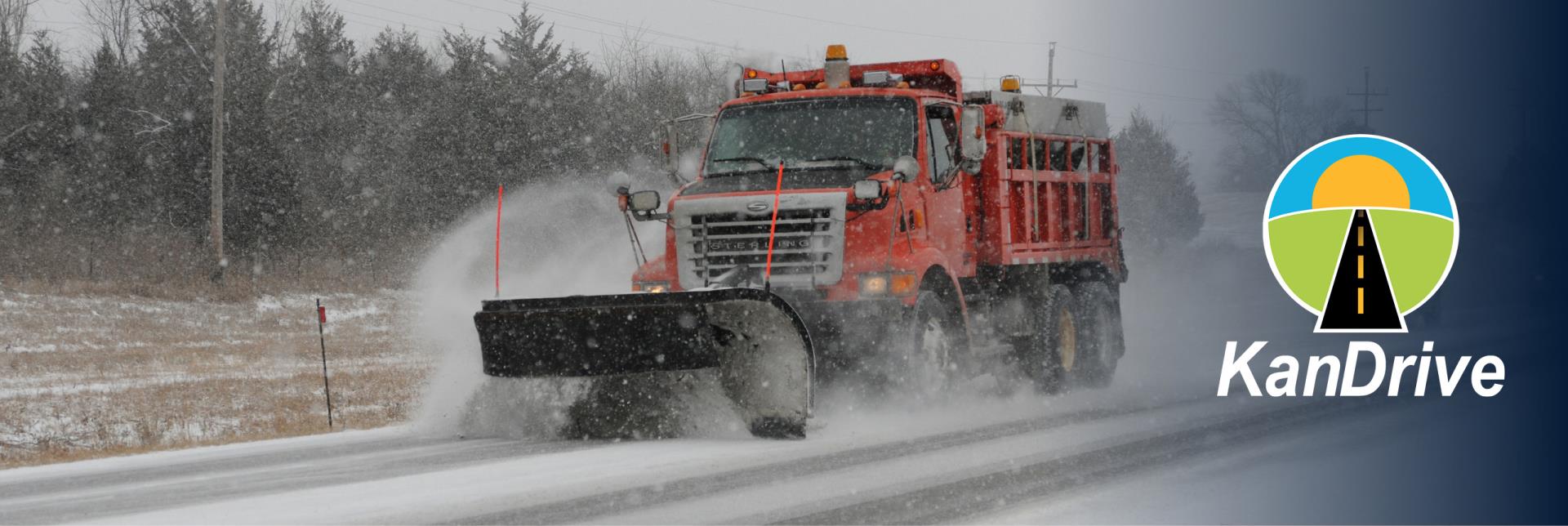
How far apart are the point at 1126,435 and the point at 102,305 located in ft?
83.1

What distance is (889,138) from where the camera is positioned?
1207cm

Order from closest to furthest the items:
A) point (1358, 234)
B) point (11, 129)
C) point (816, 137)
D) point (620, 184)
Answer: point (1358, 234) < point (620, 184) < point (816, 137) < point (11, 129)

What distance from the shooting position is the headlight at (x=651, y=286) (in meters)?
11.4

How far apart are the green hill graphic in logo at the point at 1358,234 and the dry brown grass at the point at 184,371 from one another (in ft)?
24.8

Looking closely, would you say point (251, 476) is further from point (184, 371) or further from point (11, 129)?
point (11, 129)

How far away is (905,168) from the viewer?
1123 centimetres

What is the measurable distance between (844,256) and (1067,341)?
487cm

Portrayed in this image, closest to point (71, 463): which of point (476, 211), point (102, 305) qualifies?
point (102, 305)

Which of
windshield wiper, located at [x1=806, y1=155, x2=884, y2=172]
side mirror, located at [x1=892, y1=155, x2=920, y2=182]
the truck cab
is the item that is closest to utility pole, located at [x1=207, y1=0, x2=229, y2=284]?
the truck cab

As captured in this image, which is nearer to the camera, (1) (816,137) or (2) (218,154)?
(1) (816,137)

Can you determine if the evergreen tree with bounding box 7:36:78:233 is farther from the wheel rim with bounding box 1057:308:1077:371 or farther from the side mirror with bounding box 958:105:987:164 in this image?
the side mirror with bounding box 958:105:987:164

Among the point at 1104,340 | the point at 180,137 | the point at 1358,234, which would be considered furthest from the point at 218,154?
the point at 1358,234

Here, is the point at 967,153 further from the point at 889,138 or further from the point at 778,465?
the point at 778,465

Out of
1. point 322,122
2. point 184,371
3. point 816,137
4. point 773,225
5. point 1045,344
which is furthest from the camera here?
point 322,122
